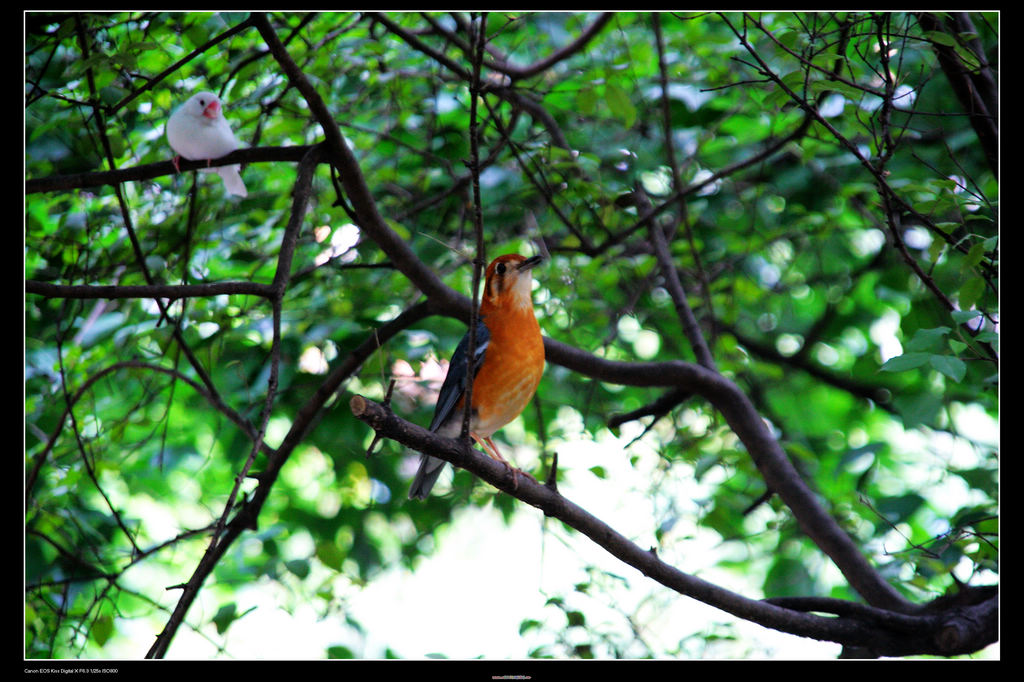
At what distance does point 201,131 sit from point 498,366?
1228 millimetres

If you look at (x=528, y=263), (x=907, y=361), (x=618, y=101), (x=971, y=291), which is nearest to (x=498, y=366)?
(x=528, y=263)

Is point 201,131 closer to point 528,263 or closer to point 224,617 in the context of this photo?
point 528,263

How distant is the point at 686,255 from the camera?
143 inches

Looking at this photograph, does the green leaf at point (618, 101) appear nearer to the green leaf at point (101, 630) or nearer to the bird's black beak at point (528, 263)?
the bird's black beak at point (528, 263)

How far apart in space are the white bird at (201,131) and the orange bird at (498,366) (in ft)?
3.11

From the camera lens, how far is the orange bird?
7.52 feet

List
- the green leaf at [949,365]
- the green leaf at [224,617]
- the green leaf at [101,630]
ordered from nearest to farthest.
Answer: the green leaf at [949,365]
the green leaf at [101,630]
the green leaf at [224,617]

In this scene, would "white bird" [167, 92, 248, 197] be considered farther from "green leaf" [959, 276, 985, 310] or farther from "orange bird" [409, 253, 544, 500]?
"green leaf" [959, 276, 985, 310]

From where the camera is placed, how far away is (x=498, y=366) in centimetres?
229

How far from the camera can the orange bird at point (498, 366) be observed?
7.52 feet

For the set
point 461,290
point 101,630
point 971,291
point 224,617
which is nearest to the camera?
point 971,291

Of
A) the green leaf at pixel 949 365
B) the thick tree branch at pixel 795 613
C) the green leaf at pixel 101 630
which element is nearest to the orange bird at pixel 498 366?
the thick tree branch at pixel 795 613

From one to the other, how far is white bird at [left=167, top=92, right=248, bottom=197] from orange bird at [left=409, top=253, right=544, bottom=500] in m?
0.95
